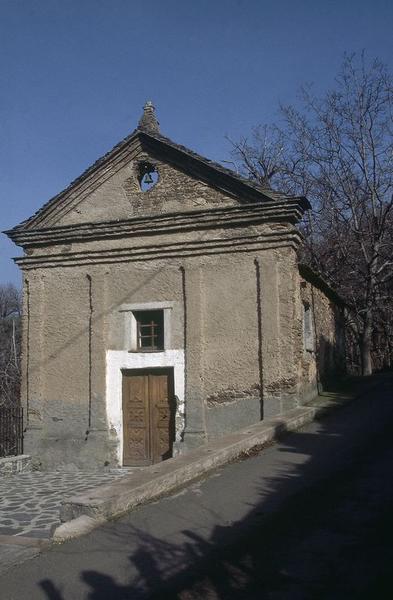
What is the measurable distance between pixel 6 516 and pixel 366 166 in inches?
860

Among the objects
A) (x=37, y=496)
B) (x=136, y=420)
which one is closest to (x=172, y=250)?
(x=136, y=420)

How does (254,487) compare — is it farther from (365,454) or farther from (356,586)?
(356,586)

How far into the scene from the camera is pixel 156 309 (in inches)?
537

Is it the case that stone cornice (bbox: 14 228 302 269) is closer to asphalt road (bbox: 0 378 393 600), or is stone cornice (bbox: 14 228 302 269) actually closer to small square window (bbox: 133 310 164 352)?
small square window (bbox: 133 310 164 352)

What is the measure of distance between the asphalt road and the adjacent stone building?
4.35 metres

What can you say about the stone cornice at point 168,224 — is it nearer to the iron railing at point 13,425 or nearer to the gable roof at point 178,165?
the gable roof at point 178,165

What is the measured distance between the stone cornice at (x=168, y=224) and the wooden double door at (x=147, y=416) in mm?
3291

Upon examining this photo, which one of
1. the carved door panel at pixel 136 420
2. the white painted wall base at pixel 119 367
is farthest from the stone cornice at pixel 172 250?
the carved door panel at pixel 136 420

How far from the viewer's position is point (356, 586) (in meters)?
4.48

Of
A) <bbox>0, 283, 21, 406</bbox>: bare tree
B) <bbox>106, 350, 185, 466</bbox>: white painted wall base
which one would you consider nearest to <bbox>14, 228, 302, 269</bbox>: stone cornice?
<bbox>106, 350, 185, 466</bbox>: white painted wall base

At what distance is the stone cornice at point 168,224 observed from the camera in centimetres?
1279

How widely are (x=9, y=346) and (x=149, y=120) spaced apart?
2856 cm

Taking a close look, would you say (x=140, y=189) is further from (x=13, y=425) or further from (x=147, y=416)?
(x=13, y=425)

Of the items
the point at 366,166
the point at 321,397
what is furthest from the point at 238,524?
the point at 366,166
